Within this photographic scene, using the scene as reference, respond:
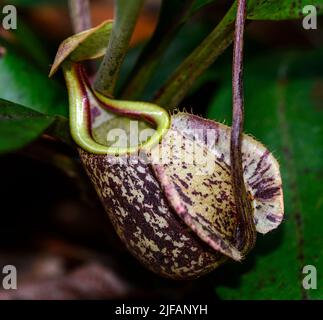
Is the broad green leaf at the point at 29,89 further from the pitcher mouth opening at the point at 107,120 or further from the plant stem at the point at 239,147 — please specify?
the plant stem at the point at 239,147

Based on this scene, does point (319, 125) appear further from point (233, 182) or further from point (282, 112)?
point (233, 182)

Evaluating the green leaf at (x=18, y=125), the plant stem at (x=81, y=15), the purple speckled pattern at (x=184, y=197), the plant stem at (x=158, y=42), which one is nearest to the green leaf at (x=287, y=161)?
the purple speckled pattern at (x=184, y=197)

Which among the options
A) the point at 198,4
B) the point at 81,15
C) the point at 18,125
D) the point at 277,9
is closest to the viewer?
the point at 18,125

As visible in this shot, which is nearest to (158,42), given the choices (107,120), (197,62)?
(197,62)

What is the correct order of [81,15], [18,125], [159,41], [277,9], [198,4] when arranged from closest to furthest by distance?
1. [18,125]
2. [277,9]
3. [198,4]
4. [159,41]
5. [81,15]

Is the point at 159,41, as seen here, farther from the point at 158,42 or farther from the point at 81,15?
the point at 81,15
